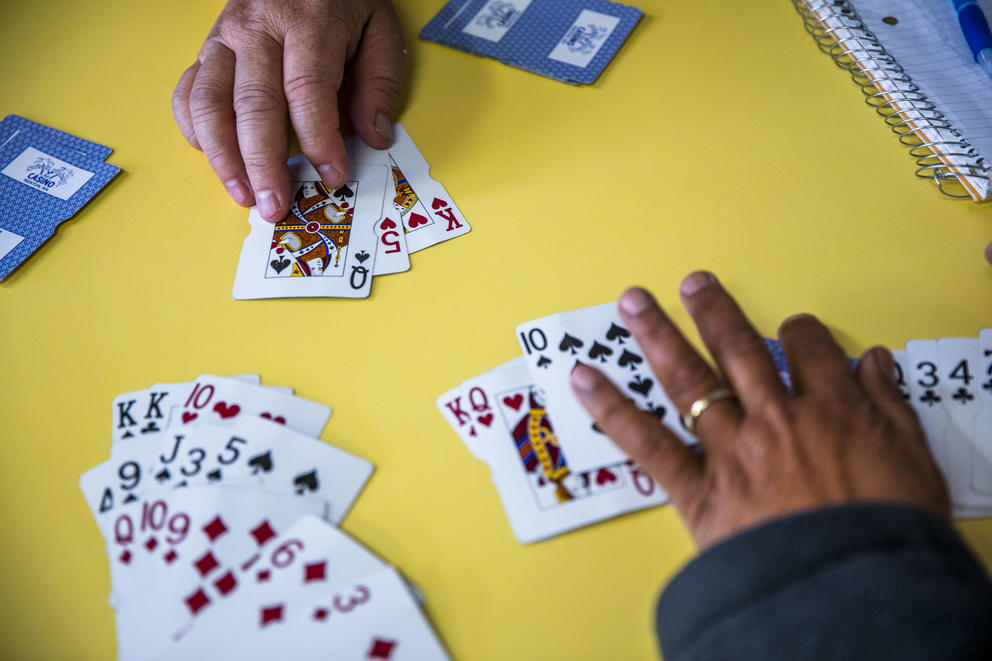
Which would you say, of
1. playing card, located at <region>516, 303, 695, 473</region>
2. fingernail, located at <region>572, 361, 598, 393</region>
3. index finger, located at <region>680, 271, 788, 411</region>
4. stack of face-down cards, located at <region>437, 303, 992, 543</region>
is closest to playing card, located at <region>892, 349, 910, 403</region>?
stack of face-down cards, located at <region>437, 303, 992, 543</region>

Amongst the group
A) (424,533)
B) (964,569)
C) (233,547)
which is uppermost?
(233,547)

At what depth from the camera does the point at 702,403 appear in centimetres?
102

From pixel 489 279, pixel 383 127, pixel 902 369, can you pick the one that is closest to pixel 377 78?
pixel 383 127

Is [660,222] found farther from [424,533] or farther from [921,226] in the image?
[424,533]

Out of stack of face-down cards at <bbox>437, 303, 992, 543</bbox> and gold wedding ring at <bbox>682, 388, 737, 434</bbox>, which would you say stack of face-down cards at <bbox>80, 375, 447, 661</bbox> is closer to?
stack of face-down cards at <bbox>437, 303, 992, 543</bbox>

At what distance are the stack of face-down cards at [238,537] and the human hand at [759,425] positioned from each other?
382mm

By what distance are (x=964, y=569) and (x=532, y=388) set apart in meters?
0.60

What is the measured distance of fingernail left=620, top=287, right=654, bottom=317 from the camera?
112 centimetres

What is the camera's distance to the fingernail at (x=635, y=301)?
112 cm

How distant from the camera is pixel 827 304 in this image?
3.98 feet

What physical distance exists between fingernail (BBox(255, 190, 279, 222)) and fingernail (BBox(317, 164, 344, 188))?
0.10m

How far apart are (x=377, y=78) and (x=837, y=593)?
125 cm

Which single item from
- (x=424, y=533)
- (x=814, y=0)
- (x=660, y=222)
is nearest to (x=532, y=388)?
(x=424, y=533)

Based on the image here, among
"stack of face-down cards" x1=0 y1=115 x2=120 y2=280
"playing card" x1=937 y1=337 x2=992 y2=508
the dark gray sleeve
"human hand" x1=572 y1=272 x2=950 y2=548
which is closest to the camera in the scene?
the dark gray sleeve
